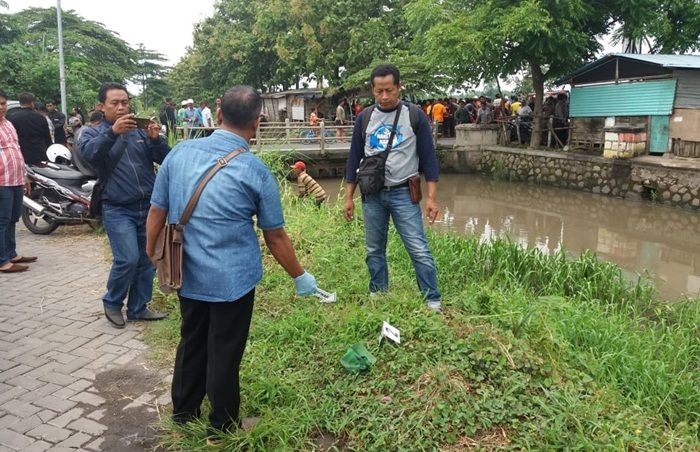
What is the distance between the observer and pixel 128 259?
3.93m

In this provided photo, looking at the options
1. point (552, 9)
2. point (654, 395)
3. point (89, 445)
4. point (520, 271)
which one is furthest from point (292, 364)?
point (552, 9)

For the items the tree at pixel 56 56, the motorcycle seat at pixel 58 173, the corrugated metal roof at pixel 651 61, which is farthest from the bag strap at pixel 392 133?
the tree at pixel 56 56

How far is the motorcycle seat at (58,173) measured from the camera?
680cm

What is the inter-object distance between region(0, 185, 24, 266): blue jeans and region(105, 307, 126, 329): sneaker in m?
1.93

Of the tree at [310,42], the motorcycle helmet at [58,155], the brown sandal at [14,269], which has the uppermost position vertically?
the tree at [310,42]


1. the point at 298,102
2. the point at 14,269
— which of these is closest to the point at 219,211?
the point at 14,269

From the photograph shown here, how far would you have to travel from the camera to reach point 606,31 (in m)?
16.2

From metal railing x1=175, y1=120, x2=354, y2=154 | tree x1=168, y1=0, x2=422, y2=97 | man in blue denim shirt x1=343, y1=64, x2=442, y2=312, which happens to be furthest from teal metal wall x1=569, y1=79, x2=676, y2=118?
man in blue denim shirt x1=343, y1=64, x2=442, y2=312

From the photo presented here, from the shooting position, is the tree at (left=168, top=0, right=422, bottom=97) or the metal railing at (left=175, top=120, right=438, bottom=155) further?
the tree at (left=168, top=0, right=422, bottom=97)

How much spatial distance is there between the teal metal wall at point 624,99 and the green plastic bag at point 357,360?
12.3 m

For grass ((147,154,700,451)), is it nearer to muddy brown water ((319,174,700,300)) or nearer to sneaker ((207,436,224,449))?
sneaker ((207,436,224,449))

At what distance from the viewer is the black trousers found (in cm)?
243

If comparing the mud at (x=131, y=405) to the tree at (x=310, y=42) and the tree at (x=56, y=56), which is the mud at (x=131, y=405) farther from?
the tree at (x=56, y=56)

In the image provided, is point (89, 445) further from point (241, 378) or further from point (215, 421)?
point (241, 378)
